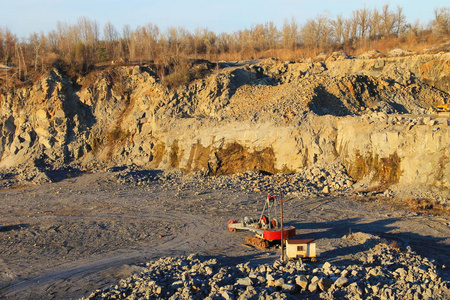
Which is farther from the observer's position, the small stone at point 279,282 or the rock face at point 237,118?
the rock face at point 237,118

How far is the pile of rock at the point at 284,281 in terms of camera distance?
904 cm

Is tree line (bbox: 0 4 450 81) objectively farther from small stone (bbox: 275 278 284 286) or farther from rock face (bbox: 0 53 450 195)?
small stone (bbox: 275 278 284 286)

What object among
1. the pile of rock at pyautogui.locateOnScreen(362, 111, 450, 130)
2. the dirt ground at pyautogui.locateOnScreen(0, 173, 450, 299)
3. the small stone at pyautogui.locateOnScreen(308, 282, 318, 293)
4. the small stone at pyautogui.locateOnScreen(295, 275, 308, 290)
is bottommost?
the dirt ground at pyautogui.locateOnScreen(0, 173, 450, 299)

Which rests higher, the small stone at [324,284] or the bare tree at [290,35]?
the bare tree at [290,35]

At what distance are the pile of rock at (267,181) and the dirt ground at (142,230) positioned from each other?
0.75 meters

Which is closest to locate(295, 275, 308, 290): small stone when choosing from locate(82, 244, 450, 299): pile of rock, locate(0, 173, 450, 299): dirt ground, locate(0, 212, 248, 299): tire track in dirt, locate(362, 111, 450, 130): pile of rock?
locate(82, 244, 450, 299): pile of rock

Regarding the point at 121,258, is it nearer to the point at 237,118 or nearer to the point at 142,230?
the point at 142,230

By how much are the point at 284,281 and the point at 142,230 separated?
7.14 m

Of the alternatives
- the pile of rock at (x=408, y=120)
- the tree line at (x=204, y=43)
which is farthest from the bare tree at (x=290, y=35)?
the pile of rock at (x=408, y=120)

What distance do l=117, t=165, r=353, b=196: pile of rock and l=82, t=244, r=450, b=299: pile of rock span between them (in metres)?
8.78

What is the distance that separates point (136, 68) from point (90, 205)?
44.3ft

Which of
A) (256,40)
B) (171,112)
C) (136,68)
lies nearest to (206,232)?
(171,112)

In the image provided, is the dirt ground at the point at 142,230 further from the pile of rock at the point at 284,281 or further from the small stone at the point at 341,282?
the small stone at the point at 341,282

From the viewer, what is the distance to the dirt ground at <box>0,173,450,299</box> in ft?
37.1
